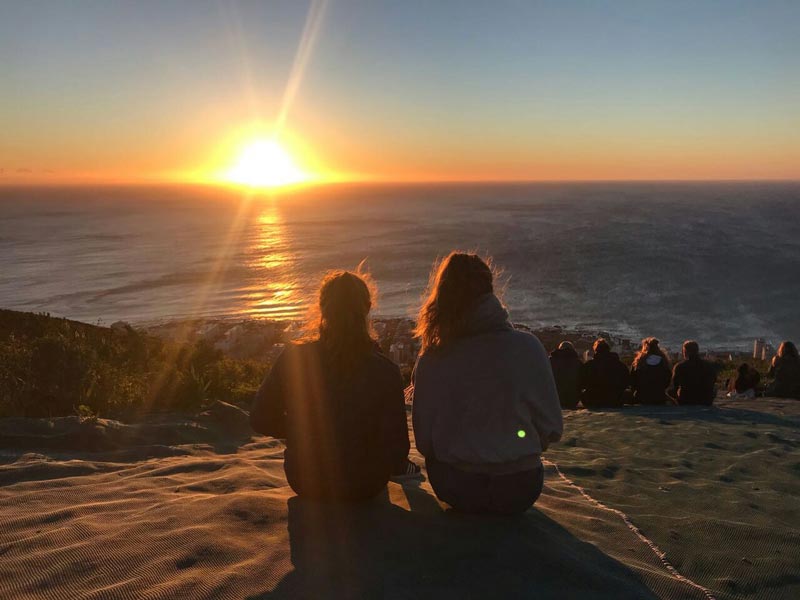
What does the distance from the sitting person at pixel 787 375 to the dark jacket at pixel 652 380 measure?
2.45 metres

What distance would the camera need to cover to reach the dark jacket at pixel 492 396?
3.55 m

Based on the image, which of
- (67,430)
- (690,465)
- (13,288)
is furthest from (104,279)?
(690,465)

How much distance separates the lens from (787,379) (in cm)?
1088

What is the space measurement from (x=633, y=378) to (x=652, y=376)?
38cm

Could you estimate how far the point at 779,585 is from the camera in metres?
3.18

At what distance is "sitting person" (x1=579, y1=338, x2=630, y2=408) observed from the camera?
10211mm

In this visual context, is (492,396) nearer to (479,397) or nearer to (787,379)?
(479,397)

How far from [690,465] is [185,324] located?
92.4ft

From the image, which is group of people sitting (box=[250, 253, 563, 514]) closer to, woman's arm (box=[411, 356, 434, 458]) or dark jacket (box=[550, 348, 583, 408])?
woman's arm (box=[411, 356, 434, 458])

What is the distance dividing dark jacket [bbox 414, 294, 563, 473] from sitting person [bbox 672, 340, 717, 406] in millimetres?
7321

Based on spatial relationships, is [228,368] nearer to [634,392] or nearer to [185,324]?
[634,392]

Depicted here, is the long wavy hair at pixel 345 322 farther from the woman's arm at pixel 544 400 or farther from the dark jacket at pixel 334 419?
the woman's arm at pixel 544 400

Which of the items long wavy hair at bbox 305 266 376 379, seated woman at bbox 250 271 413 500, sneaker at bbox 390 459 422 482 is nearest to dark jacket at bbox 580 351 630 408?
sneaker at bbox 390 459 422 482

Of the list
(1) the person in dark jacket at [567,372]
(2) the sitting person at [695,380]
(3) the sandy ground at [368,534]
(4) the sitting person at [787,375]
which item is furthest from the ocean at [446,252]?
(4) the sitting person at [787,375]
